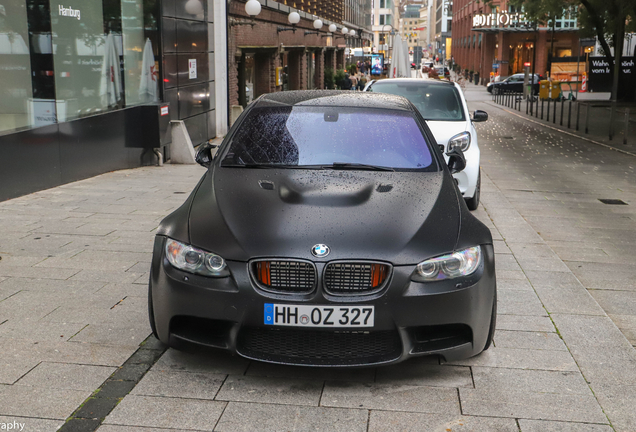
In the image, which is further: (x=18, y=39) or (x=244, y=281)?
(x=18, y=39)

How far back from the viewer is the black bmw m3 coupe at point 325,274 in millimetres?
3672

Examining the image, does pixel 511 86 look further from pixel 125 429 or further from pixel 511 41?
pixel 125 429

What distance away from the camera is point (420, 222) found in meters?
3.99

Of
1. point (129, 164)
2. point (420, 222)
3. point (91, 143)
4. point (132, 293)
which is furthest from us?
point (129, 164)

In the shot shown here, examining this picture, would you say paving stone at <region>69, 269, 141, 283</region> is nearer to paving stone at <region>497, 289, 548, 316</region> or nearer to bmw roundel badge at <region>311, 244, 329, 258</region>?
bmw roundel badge at <region>311, 244, 329, 258</region>

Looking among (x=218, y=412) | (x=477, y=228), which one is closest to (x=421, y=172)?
(x=477, y=228)

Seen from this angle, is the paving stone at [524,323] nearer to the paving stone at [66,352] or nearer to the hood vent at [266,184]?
the hood vent at [266,184]

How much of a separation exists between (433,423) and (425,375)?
23.6 inches

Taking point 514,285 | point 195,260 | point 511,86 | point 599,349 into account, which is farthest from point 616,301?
point 511,86

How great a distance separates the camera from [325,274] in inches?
145

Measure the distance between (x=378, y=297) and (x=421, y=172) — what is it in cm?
136

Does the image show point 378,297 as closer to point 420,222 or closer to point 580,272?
point 420,222

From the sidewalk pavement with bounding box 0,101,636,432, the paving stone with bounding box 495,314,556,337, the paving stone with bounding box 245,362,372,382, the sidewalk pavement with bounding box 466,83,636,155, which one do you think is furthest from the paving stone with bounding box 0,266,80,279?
the sidewalk pavement with bounding box 466,83,636,155

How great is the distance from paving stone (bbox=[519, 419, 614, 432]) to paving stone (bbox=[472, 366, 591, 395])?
36cm
